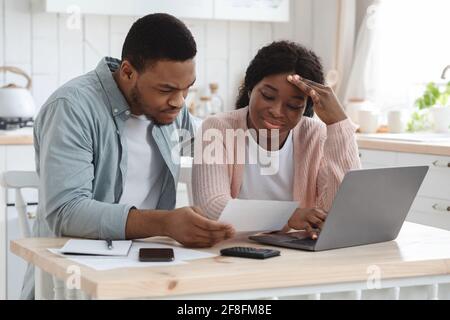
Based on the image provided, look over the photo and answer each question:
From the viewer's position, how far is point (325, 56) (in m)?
5.00

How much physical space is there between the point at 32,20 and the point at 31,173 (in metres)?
2.16

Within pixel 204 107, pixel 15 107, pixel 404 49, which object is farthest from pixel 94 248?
pixel 404 49

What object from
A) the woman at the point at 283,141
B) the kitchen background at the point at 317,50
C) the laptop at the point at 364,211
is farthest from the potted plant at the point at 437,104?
the laptop at the point at 364,211

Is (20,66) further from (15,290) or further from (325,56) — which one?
(325,56)

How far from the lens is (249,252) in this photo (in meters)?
1.68

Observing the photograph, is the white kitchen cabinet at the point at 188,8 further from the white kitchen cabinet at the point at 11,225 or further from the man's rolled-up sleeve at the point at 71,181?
the man's rolled-up sleeve at the point at 71,181

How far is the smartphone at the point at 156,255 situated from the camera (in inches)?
62.9

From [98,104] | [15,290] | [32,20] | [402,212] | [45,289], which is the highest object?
[32,20]

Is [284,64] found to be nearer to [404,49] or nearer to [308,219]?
[308,219]

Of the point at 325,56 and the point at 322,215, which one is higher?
the point at 325,56

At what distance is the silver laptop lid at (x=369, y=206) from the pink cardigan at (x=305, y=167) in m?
0.31

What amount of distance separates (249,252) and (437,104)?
2795 millimetres
